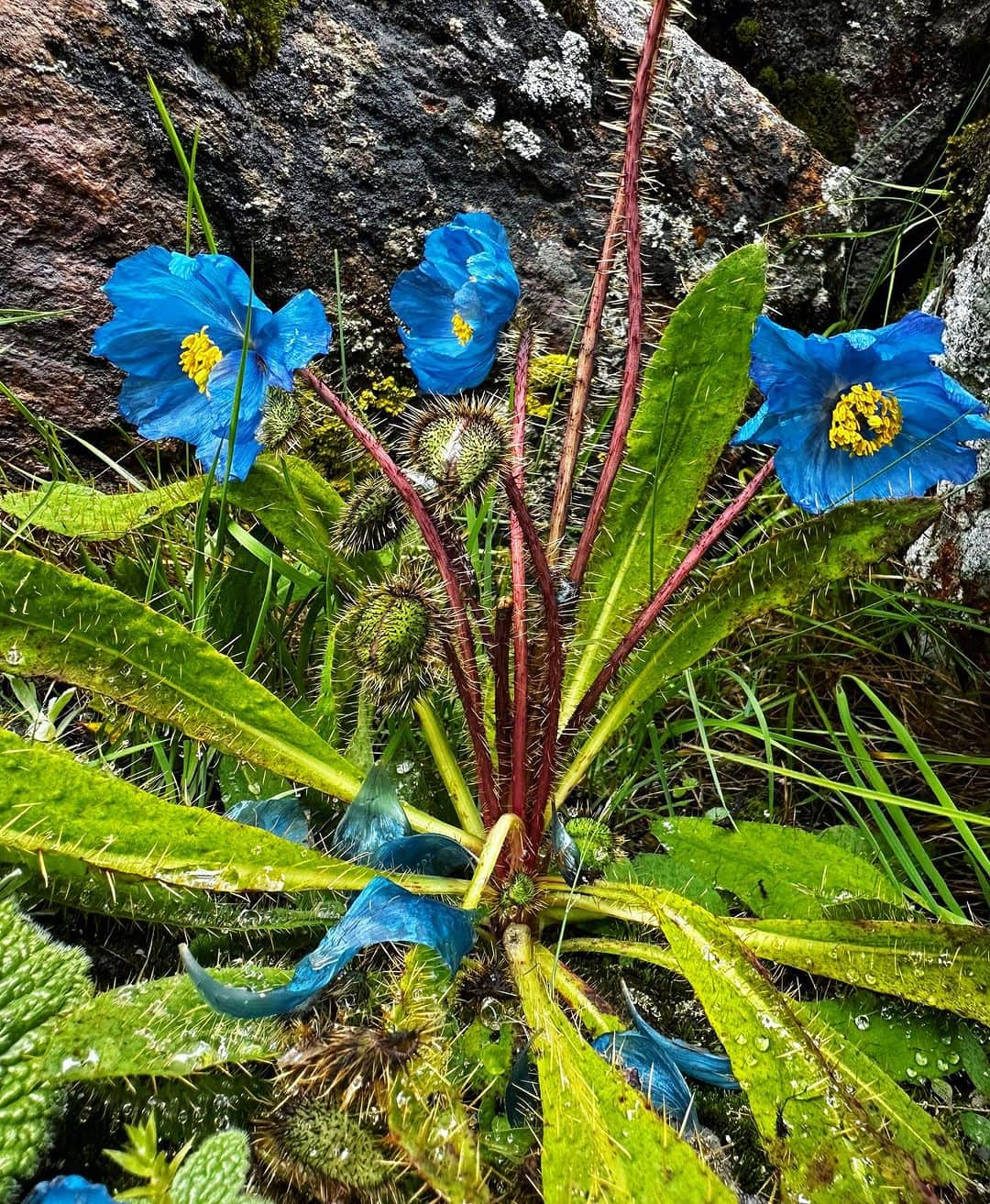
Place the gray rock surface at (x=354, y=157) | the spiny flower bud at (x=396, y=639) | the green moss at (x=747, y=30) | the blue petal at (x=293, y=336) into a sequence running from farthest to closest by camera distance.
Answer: the green moss at (x=747, y=30) < the gray rock surface at (x=354, y=157) < the blue petal at (x=293, y=336) < the spiny flower bud at (x=396, y=639)

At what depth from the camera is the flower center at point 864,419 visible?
4.13 ft

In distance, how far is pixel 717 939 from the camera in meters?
1.01

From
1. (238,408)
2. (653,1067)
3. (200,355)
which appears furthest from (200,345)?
(653,1067)

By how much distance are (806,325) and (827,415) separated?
1268mm

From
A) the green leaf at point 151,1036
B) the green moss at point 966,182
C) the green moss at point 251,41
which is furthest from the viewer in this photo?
the green moss at point 966,182

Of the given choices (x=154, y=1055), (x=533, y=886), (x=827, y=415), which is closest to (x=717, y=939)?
(x=533, y=886)

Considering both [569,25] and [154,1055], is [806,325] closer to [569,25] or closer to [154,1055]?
[569,25]

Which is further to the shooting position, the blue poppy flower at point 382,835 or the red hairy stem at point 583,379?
the red hairy stem at point 583,379

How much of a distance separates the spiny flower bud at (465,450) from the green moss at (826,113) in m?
1.82

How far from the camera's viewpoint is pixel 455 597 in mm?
1278

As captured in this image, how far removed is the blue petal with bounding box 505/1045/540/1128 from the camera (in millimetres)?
983

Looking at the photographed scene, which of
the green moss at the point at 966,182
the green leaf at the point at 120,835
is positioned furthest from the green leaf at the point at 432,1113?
the green moss at the point at 966,182

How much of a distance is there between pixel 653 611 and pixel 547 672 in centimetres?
19

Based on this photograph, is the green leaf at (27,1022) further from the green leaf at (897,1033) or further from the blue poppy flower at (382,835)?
the green leaf at (897,1033)
